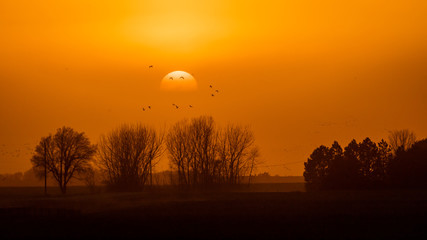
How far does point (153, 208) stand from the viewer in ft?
240

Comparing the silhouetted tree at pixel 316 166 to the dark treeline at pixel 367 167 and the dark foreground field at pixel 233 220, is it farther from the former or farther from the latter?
the dark foreground field at pixel 233 220

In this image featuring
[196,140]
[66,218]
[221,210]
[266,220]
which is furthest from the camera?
[196,140]

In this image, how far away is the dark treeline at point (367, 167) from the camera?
109 meters

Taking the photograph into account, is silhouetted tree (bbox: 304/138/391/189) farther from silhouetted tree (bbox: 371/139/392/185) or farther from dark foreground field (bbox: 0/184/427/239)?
dark foreground field (bbox: 0/184/427/239)

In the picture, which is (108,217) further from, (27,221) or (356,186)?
(356,186)

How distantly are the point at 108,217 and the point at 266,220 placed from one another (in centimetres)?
1449

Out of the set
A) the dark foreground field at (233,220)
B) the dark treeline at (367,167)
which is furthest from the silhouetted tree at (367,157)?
the dark foreground field at (233,220)

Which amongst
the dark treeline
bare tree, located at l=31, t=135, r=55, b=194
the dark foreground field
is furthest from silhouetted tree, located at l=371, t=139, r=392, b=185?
bare tree, located at l=31, t=135, r=55, b=194

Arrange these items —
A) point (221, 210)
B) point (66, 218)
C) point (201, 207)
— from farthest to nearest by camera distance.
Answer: point (201, 207) → point (221, 210) → point (66, 218)

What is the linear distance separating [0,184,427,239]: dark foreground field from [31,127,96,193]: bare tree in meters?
55.7

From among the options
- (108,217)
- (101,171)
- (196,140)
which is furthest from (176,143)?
(108,217)

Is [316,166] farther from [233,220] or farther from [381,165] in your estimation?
[233,220]

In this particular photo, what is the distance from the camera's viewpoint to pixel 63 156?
135m

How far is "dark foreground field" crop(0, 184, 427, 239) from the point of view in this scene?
48.0 m
